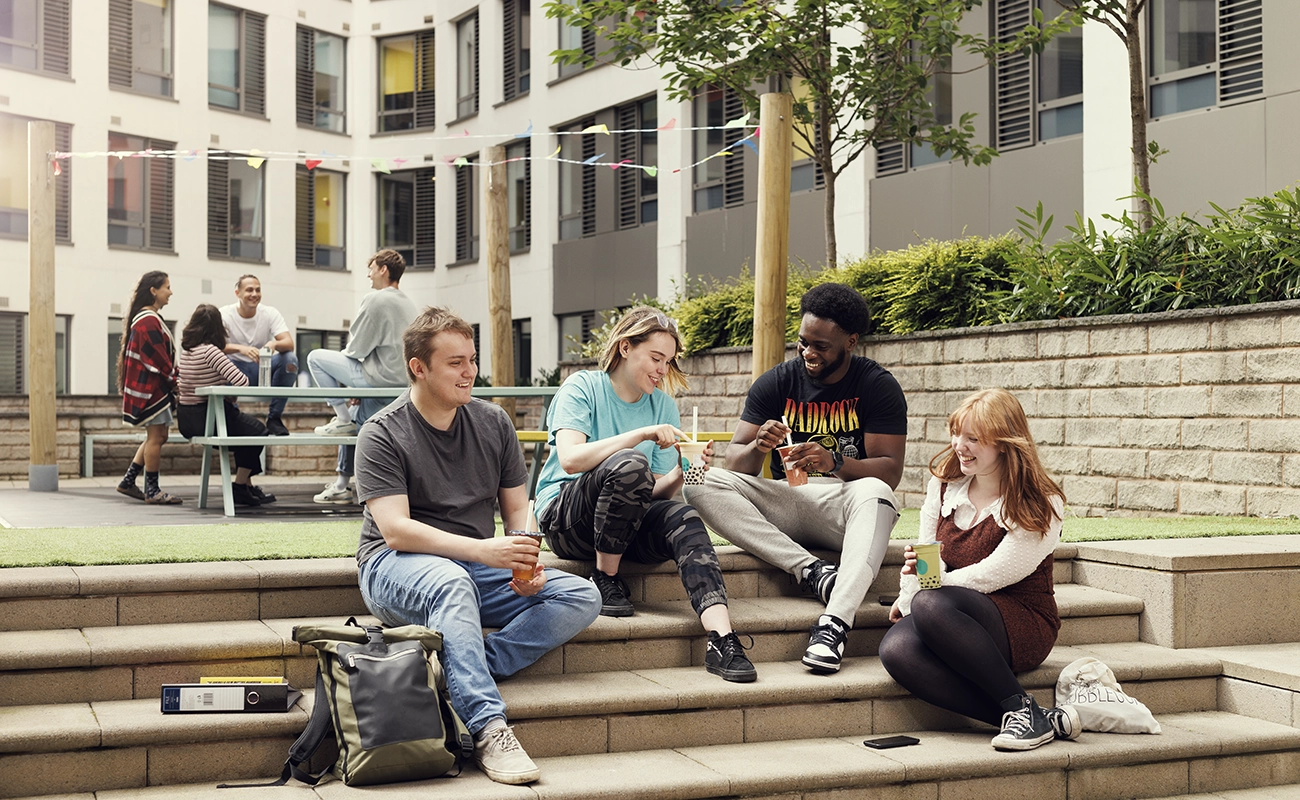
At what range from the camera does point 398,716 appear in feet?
12.8

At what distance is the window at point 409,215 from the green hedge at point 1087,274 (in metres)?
16.4

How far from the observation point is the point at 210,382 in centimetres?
896

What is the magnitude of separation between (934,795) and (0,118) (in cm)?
2136

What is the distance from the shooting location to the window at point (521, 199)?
23.9 metres

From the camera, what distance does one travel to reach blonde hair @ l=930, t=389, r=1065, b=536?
15.1 ft

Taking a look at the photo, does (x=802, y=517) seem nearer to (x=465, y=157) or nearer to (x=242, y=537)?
(x=242, y=537)

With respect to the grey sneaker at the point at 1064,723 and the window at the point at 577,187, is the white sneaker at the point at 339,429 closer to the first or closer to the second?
the grey sneaker at the point at 1064,723

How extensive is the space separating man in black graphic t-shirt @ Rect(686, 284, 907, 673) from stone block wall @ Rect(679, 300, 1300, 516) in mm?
2894

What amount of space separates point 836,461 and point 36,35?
2081cm

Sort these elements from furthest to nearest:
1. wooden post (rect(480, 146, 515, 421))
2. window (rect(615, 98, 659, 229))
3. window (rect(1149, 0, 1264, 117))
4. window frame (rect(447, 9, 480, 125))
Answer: window frame (rect(447, 9, 480, 125))
window (rect(615, 98, 659, 229))
window (rect(1149, 0, 1264, 117))
wooden post (rect(480, 146, 515, 421))

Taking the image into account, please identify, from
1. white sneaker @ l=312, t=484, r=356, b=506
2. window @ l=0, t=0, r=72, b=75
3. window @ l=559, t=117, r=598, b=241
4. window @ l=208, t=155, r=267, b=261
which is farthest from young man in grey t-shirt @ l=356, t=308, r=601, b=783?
window @ l=208, t=155, r=267, b=261

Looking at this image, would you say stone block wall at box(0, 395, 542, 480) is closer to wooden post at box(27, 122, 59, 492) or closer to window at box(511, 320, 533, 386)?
wooden post at box(27, 122, 59, 492)

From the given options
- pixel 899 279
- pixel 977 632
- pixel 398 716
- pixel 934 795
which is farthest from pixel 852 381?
pixel 899 279

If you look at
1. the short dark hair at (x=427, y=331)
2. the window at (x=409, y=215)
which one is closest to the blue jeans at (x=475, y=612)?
the short dark hair at (x=427, y=331)
